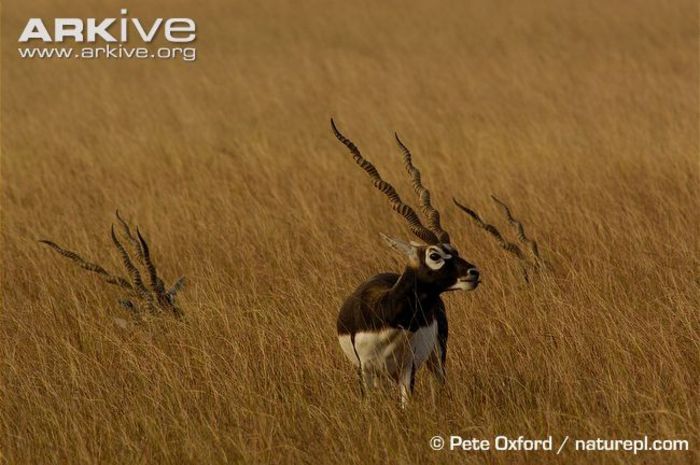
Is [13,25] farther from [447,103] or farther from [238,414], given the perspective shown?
[238,414]

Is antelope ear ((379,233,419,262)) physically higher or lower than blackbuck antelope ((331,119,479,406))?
higher

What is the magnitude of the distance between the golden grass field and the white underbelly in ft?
0.51

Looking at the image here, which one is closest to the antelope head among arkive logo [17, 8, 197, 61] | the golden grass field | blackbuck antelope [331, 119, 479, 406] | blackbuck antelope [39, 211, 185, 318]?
blackbuck antelope [331, 119, 479, 406]

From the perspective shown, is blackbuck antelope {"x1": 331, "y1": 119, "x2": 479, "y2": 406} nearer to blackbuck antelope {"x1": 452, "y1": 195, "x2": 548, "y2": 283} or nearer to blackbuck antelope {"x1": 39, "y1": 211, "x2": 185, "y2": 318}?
blackbuck antelope {"x1": 39, "y1": 211, "x2": 185, "y2": 318}

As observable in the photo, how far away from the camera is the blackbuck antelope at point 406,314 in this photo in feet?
16.0

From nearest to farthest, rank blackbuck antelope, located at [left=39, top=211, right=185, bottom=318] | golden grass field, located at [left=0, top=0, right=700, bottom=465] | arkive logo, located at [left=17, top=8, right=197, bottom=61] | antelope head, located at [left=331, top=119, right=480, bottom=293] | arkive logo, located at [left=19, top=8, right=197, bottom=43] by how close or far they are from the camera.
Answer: antelope head, located at [left=331, top=119, right=480, bottom=293] < golden grass field, located at [left=0, top=0, right=700, bottom=465] < blackbuck antelope, located at [left=39, top=211, right=185, bottom=318] < arkive logo, located at [left=17, top=8, right=197, bottom=61] < arkive logo, located at [left=19, top=8, right=197, bottom=43]

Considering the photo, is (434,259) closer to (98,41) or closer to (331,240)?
(331,240)

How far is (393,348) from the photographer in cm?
488

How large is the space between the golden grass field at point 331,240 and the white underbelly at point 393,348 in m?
0.16

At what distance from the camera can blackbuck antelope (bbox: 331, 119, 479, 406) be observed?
16.0 ft

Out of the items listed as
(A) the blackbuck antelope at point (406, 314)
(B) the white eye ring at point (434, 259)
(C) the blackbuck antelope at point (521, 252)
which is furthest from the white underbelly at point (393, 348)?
(C) the blackbuck antelope at point (521, 252)

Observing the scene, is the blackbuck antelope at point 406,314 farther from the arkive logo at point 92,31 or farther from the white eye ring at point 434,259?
the arkive logo at point 92,31

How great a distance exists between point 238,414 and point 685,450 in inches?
78.6

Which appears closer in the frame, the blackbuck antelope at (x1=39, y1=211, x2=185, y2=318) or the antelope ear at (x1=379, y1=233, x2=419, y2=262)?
the antelope ear at (x1=379, y1=233, x2=419, y2=262)
